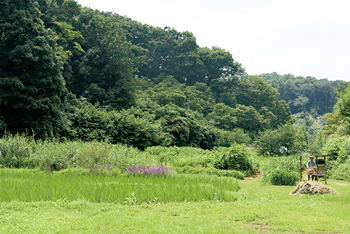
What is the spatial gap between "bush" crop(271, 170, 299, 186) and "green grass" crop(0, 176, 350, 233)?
281 centimetres

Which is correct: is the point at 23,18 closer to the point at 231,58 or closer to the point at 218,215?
the point at 218,215

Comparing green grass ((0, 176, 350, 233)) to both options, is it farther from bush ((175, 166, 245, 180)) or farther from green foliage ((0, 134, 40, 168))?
green foliage ((0, 134, 40, 168))

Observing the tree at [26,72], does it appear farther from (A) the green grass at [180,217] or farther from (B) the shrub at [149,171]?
(A) the green grass at [180,217]

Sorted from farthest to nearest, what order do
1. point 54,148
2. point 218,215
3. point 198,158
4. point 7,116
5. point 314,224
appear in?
point 7,116, point 198,158, point 54,148, point 218,215, point 314,224

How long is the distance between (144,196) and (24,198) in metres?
2.92

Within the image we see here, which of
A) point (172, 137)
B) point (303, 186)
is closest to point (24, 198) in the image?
point (303, 186)

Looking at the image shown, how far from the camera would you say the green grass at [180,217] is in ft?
16.8

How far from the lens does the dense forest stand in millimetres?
18281

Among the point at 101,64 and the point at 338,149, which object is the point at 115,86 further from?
the point at 338,149

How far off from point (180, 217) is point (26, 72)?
16917mm

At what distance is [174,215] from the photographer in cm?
607

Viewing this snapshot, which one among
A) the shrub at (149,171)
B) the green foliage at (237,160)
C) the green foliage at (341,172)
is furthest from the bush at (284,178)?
the shrub at (149,171)

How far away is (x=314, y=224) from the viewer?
5.32m

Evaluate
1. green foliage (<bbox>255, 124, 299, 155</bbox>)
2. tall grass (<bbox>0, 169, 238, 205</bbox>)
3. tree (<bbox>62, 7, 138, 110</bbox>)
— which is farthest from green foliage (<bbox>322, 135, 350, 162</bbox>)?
tree (<bbox>62, 7, 138, 110</bbox>)
